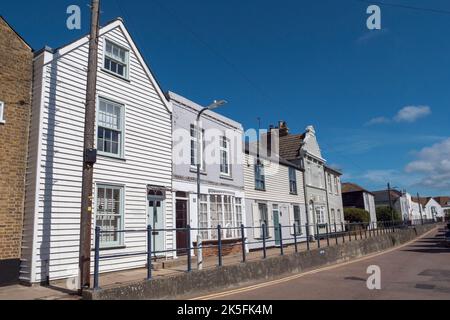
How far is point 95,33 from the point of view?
9758mm

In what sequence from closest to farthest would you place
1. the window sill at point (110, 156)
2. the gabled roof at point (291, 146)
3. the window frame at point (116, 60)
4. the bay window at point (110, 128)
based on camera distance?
the window sill at point (110, 156)
the bay window at point (110, 128)
the window frame at point (116, 60)
the gabled roof at point (291, 146)

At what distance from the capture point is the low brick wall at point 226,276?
8898 millimetres

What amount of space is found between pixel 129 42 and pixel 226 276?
908cm

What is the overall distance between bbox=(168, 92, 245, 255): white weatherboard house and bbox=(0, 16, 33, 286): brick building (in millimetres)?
5923

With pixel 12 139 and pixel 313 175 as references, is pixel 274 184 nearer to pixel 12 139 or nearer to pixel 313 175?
pixel 313 175

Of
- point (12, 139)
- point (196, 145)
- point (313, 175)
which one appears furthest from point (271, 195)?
point (12, 139)

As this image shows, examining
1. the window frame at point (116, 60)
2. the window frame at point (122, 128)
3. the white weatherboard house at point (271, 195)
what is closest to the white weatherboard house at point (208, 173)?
the white weatherboard house at point (271, 195)

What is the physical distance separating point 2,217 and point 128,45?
7.48 m

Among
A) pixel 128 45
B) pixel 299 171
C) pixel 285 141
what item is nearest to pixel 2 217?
pixel 128 45

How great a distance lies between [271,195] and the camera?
2330cm

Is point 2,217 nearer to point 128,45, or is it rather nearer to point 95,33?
point 95,33

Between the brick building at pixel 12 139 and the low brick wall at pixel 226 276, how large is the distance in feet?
10.6

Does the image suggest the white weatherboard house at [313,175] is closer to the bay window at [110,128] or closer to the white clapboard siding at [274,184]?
the white clapboard siding at [274,184]

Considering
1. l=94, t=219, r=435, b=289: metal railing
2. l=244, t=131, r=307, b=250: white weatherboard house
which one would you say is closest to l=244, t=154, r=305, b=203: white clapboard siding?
l=244, t=131, r=307, b=250: white weatherboard house
